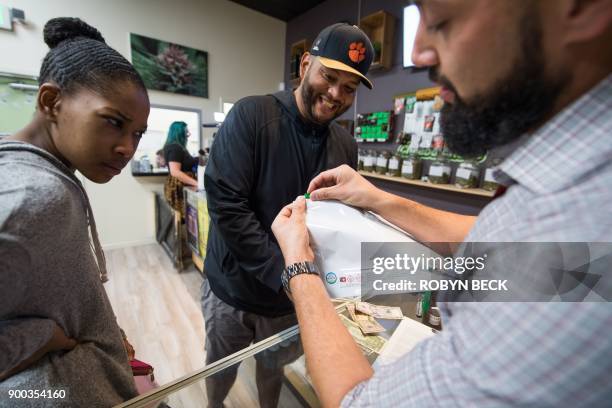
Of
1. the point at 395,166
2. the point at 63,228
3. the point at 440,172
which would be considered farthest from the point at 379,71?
the point at 63,228

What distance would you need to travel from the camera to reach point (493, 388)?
0.31 metres

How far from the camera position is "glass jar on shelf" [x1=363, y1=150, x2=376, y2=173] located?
2.78 metres

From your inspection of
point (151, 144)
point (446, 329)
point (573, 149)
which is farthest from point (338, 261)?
point (151, 144)

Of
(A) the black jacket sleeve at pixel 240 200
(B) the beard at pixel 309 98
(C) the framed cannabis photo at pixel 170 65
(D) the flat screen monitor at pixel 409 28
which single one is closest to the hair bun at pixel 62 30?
(A) the black jacket sleeve at pixel 240 200

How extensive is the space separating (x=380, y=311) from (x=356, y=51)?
0.91 metres

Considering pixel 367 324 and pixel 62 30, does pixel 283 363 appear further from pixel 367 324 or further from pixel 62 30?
pixel 62 30

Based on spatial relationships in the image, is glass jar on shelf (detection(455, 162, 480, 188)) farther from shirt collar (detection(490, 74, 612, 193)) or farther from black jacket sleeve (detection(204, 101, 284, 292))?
shirt collar (detection(490, 74, 612, 193))

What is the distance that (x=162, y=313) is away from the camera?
7.74 ft

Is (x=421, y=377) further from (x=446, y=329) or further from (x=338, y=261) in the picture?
(x=338, y=261)

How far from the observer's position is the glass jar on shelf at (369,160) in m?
2.78

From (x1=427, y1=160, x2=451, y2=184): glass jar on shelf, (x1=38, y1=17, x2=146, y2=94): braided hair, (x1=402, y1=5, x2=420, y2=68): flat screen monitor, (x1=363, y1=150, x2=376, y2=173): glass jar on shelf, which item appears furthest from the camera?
→ (x1=363, y1=150, x2=376, y2=173): glass jar on shelf

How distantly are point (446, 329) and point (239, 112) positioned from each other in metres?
0.93

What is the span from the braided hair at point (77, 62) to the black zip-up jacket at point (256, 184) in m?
0.42

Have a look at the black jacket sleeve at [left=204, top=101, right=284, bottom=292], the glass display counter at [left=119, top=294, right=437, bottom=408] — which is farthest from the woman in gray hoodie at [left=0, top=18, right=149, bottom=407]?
the black jacket sleeve at [left=204, top=101, right=284, bottom=292]
